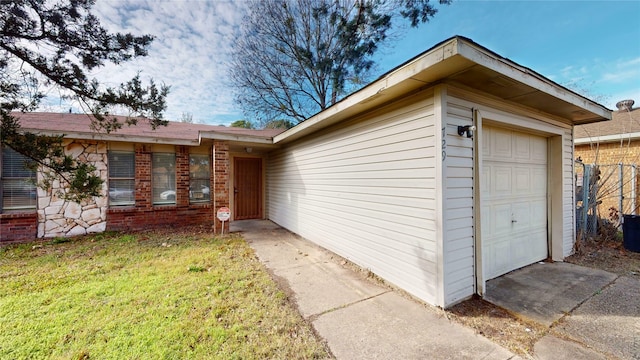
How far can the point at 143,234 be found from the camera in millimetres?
6031

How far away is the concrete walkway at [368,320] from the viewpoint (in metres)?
1.98

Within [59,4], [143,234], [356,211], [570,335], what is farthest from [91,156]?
[570,335]

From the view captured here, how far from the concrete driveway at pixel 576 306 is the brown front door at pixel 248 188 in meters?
7.05

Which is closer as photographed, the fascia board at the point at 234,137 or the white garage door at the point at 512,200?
the white garage door at the point at 512,200

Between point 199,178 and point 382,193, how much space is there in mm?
6023

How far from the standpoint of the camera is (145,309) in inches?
102

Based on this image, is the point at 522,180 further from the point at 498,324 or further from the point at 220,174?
the point at 220,174

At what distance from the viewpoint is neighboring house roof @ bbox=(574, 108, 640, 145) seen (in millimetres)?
6508

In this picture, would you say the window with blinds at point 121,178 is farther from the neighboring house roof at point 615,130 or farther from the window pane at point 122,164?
the neighboring house roof at point 615,130

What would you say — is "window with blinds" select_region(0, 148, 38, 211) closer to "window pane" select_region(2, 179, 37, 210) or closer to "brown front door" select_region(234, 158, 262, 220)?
"window pane" select_region(2, 179, 37, 210)

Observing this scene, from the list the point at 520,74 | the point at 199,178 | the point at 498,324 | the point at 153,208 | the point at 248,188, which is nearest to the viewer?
the point at 498,324

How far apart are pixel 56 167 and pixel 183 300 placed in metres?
2.78

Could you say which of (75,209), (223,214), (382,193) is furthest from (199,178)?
(382,193)

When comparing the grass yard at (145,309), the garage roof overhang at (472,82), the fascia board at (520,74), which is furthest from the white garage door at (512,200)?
the grass yard at (145,309)
